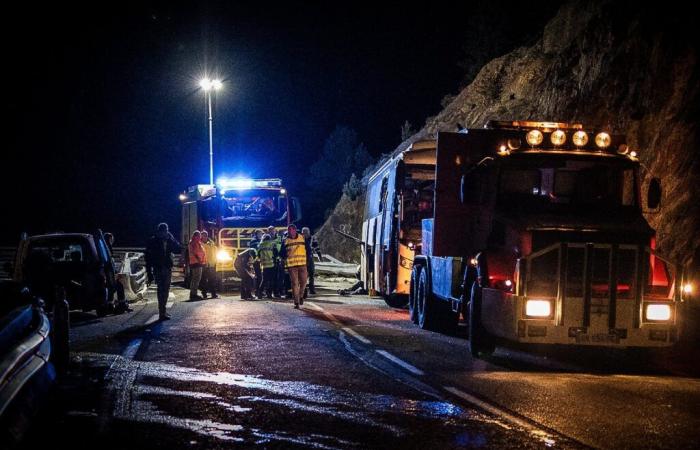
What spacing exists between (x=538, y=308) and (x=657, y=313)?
57.0 inches

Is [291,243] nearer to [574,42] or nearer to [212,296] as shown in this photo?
[212,296]

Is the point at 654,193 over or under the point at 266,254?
over

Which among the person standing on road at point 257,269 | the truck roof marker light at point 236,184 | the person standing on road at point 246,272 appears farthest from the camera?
the truck roof marker light at point 236,184

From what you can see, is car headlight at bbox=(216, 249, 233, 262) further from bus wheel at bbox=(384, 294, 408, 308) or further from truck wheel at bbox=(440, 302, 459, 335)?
truck wheel at bbox=(440, 302, 459, 335)

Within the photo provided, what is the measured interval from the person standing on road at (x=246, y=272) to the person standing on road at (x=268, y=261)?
323 millimetres

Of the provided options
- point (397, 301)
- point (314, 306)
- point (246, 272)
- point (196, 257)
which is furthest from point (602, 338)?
point (246, 272)

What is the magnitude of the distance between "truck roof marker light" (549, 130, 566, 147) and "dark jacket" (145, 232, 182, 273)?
8028 mm

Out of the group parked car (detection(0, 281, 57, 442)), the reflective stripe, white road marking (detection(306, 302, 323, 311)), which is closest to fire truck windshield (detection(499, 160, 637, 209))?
parked car (detection(0, 281, 57, 442))

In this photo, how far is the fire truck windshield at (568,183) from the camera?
10586mm

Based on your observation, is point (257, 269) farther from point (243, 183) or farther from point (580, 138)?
point (580, 138)

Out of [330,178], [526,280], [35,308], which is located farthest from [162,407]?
[330,178]

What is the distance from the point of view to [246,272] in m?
21.0

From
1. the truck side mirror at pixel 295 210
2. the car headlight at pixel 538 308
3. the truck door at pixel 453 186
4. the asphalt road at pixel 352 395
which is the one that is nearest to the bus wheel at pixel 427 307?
the asphalt road at pixel 352 395

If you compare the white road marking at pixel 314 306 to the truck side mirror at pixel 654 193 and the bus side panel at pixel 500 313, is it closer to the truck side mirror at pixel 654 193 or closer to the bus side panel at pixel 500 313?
the bus side panel at pixel 500 313
